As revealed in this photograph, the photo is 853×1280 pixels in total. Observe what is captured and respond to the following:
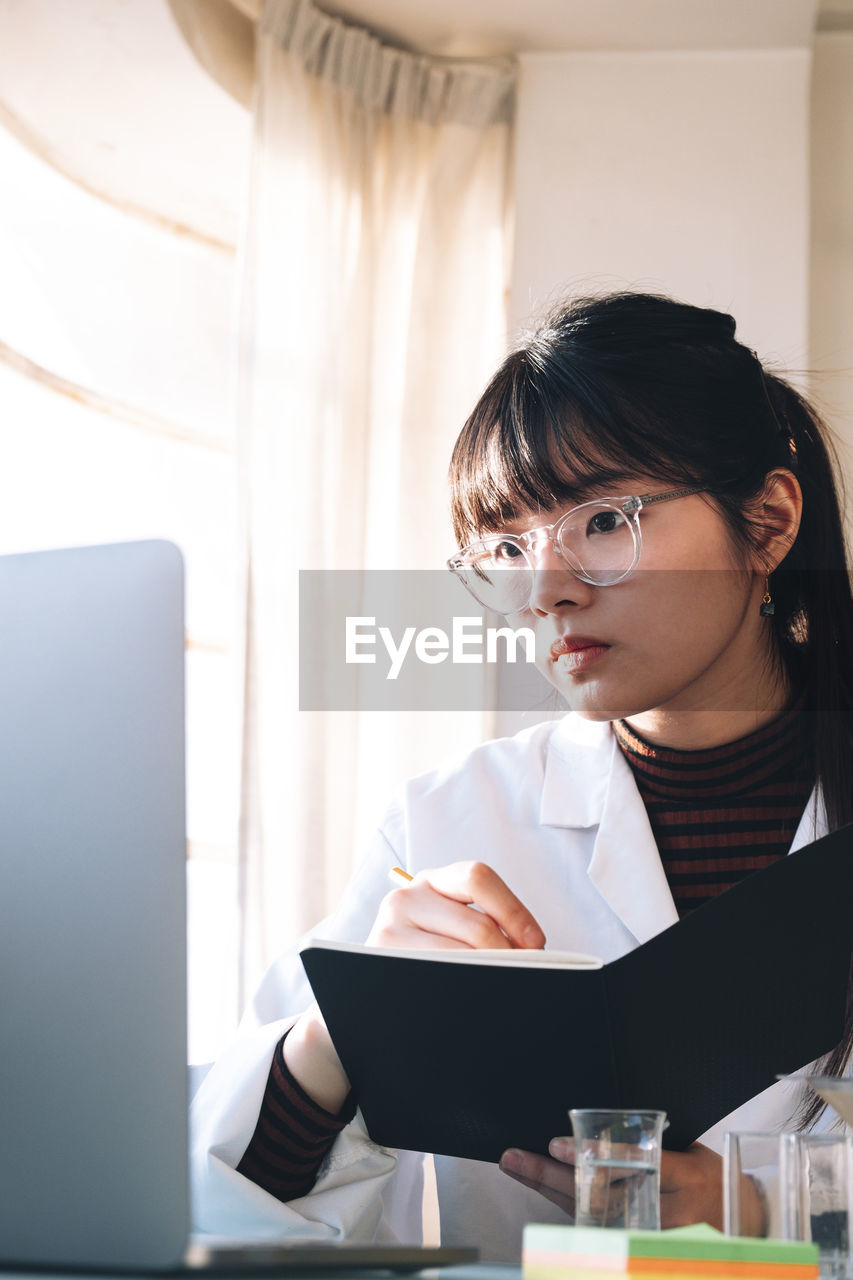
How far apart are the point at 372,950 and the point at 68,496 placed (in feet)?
5.95

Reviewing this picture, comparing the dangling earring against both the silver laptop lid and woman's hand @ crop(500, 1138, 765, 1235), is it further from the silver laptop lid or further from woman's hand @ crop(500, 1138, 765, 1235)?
the silver laptop lid

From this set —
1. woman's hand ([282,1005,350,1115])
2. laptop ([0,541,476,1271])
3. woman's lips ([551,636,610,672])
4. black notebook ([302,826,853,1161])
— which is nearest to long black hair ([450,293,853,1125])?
woman's lips ([551,636,610,672])

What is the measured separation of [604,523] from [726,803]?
0.36 m

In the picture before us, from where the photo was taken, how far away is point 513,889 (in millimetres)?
1359

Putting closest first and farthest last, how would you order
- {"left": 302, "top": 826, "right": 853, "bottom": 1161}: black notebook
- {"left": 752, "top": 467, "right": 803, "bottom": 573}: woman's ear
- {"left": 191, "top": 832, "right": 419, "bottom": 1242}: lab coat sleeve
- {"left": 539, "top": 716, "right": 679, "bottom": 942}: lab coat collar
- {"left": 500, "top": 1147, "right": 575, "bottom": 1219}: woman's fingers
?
{"left": 302, "top": 826, "right": 853, "bottom": 1161}: black notebook → {"left": 500, "top": 1147, "right": 575, "bottom": 1219}: woman's fingers → {"left": 191, "top": 832, "right": 419, "bottom": 1242}: lab coat sleeve → {"left": 539, "top": 716, "right": 679, "bottom": 942}: lab coat collar → {"left": 752, "top": 467, "right": 803, "bottom": 573}: woman's ear

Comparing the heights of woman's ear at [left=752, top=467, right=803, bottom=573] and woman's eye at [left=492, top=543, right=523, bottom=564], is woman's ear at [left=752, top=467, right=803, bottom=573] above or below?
above

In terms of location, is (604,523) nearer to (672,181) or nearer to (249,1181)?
(249,1181)

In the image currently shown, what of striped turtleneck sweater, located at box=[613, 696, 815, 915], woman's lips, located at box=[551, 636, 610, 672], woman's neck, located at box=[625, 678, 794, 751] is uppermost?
woman's lips, located at box=[551, 636, 610, 672]

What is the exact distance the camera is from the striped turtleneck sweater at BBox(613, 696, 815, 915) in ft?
4.36

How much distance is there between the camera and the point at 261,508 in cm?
230

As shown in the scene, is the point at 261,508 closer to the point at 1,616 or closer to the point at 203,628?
the point at 203,628

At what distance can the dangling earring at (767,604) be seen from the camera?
1422mm

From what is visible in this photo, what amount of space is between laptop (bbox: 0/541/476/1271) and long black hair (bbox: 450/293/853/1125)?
0.76 meters

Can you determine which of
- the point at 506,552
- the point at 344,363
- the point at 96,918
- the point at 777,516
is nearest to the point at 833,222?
the point at 344,363
